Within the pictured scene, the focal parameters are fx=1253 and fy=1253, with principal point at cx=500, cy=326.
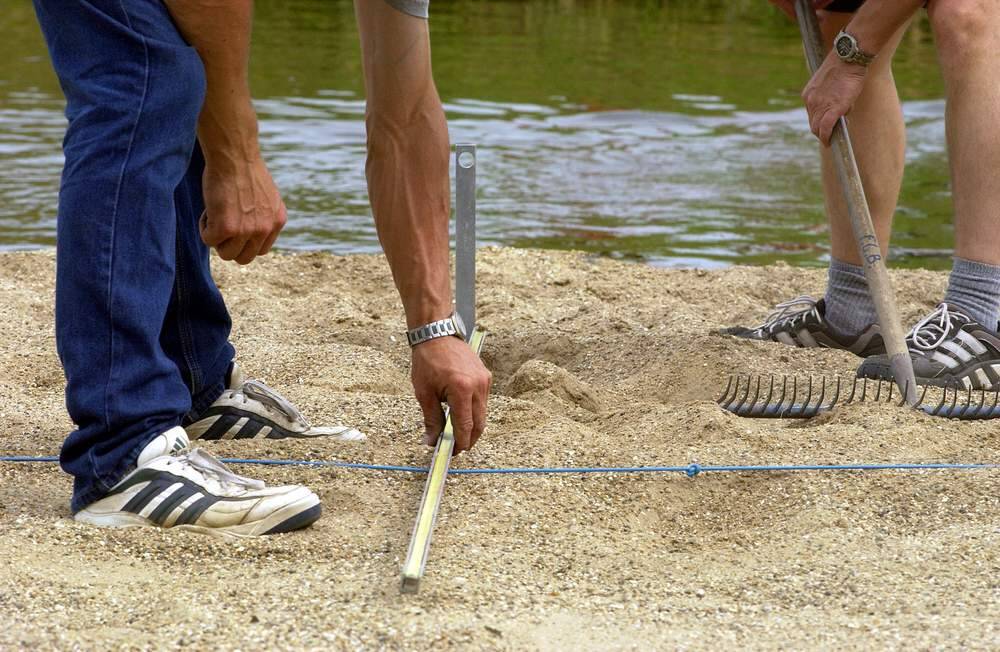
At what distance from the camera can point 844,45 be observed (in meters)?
3.12

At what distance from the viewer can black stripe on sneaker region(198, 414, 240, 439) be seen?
8.79 feet

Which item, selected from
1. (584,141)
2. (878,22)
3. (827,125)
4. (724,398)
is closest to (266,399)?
(724,398)

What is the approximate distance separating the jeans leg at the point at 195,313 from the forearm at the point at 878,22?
165 cm

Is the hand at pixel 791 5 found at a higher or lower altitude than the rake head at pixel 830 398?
higher

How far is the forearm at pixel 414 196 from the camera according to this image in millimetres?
2275

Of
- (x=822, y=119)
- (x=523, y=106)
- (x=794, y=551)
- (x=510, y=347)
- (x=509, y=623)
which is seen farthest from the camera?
(x=523, y=106)

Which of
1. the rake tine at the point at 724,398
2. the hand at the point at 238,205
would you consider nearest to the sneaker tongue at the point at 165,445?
the hand at the point at 238,205

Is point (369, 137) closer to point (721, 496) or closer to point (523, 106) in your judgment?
point (721, 496)

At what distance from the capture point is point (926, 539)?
2.17 meters

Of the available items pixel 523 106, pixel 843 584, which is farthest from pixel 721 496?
pixel 523 106

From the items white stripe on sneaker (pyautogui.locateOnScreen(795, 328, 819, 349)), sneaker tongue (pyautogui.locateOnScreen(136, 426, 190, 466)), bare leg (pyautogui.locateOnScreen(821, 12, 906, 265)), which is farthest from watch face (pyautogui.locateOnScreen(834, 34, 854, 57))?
sneaker tongue (pyautogui.locateOnScreen(136, 426, 190, 466))

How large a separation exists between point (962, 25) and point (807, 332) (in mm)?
947

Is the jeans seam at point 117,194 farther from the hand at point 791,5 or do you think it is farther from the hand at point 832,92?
the hand at point 791,5

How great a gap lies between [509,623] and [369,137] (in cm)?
94
